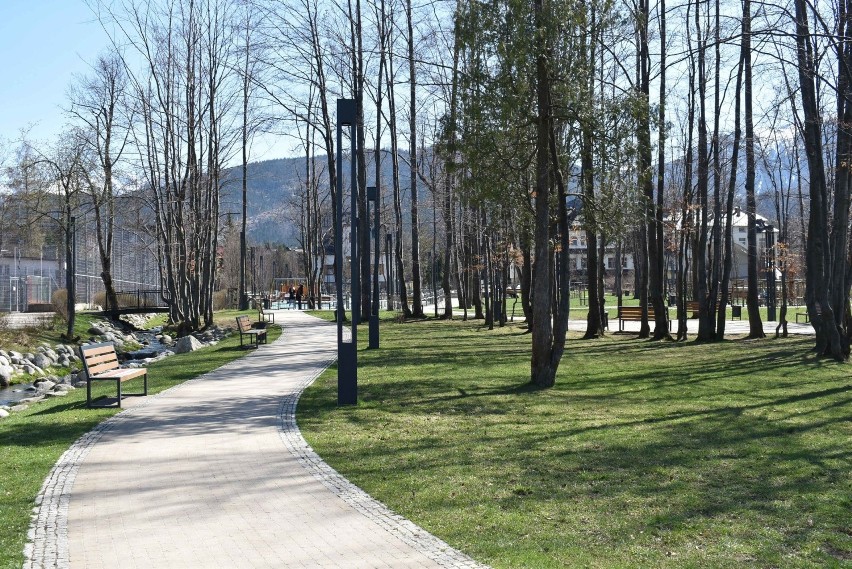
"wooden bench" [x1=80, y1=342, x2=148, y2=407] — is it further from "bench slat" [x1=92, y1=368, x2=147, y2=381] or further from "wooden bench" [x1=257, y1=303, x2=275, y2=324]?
"wooden bench" [x1=257, y1=303, x2=275, y2=324]

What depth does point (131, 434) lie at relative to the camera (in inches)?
404

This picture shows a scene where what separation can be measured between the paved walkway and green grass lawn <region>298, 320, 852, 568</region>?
0.37 m

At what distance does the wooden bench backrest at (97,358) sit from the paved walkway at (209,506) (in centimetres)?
113

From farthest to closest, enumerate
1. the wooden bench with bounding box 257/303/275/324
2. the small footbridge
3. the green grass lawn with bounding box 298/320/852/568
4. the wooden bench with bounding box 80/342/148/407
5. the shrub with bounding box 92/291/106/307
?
the shrub with bounding box 92/291/106/307, the small footbridge, the wooden bench with bounding box 257/303/275/324, the wooden bench with bounding box 80/342/148/407, the green grass lawn with bounding box 298/320/852/568

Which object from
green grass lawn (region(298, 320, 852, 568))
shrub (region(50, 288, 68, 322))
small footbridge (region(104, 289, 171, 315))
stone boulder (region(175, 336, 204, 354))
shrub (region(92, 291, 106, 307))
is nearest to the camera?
green grass lawn (region(298, 320, 852, 568))

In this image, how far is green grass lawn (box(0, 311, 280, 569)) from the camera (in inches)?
248

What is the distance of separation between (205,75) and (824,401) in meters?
27.8

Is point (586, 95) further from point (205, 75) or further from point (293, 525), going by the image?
point (205, 75)

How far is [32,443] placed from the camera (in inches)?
383

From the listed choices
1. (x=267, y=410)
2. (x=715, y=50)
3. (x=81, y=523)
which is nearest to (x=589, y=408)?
(x=267, y=410)

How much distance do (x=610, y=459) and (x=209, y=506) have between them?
400 cm

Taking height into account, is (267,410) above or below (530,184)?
below

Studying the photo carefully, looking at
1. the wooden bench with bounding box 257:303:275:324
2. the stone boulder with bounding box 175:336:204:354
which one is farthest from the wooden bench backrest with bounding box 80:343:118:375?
the wooden bench with bounding box 257:303:275:324

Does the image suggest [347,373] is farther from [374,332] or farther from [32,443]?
[374,332]
